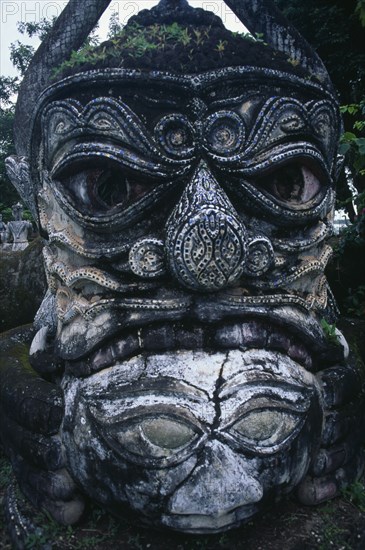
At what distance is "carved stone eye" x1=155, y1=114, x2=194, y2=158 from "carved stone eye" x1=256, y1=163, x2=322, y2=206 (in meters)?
0.45

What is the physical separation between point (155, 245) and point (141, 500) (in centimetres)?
99

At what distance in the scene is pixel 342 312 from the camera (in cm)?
461

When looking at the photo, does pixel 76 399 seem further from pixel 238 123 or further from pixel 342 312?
pixel 342 312

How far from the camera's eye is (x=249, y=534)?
217 cm

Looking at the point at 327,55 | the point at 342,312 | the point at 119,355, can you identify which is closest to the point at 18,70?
the point at 327,55

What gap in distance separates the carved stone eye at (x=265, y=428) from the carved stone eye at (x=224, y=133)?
3.55ft

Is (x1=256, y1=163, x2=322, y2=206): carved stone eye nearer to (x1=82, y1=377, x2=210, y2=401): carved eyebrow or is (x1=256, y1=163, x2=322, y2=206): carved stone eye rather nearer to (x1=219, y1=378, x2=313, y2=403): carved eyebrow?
(x1=219, y1=378, x2=313, y2=403): carved eyebrow

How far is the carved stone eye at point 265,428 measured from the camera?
6.59 feet

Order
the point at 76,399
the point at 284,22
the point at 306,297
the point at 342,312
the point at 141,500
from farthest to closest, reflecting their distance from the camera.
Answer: the point at 342,312
the point at 284,22
the point at 306,297
the point at 76,399
the point at 141,500

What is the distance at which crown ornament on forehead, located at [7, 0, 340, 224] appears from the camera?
2287 millimetres

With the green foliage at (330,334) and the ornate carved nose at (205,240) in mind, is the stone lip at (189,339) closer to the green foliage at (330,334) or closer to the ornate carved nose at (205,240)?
the ornate carved nose at (205,240)

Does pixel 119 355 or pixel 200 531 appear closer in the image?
pixel 200 531

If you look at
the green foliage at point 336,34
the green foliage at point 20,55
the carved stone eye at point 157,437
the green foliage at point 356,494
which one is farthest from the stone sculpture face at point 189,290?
the green foliage at point 20,55

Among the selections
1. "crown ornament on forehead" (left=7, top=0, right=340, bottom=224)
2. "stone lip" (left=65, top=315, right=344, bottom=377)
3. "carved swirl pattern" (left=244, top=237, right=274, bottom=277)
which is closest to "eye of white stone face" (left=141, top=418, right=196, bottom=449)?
"stone lip" (left=65, top=315, right=344, bottom=377)
